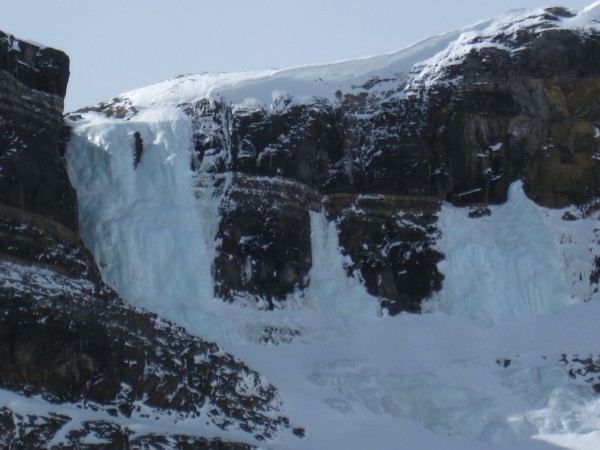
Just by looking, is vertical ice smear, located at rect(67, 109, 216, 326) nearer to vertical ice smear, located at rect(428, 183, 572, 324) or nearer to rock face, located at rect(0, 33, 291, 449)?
rock face, located at rect(0, 33, 291, 449)

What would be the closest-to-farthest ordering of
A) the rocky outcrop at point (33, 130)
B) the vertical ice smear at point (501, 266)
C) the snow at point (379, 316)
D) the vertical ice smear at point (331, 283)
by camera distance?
the rocky outcrop at point (33, 130)
the snow at point (379, 316)
the vertical ice smear at point (331, 283)
the vertical ice smear at point (501, 266)

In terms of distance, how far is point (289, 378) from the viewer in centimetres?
5841

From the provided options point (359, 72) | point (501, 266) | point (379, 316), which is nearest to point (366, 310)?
point (379, 316)

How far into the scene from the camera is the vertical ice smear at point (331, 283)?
64062mm

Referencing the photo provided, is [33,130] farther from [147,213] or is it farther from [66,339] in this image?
[66,339]

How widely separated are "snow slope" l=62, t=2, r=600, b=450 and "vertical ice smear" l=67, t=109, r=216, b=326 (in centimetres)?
6

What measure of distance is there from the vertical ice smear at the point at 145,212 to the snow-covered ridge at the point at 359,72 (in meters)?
3.20

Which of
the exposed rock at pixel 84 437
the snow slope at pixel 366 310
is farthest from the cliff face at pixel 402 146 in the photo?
the exposed rock at pixel 84 437

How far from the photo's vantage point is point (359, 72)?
235ft

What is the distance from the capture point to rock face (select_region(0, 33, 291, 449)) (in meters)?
49.4

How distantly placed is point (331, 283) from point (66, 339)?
16.9 meters

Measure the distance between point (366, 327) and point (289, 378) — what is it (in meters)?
6.22

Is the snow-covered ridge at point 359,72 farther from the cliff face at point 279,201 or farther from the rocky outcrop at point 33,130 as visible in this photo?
the rocky outcrop at point 33,130

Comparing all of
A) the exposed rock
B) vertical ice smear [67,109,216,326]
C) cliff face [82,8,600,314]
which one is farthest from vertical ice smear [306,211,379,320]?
the exposed rock
